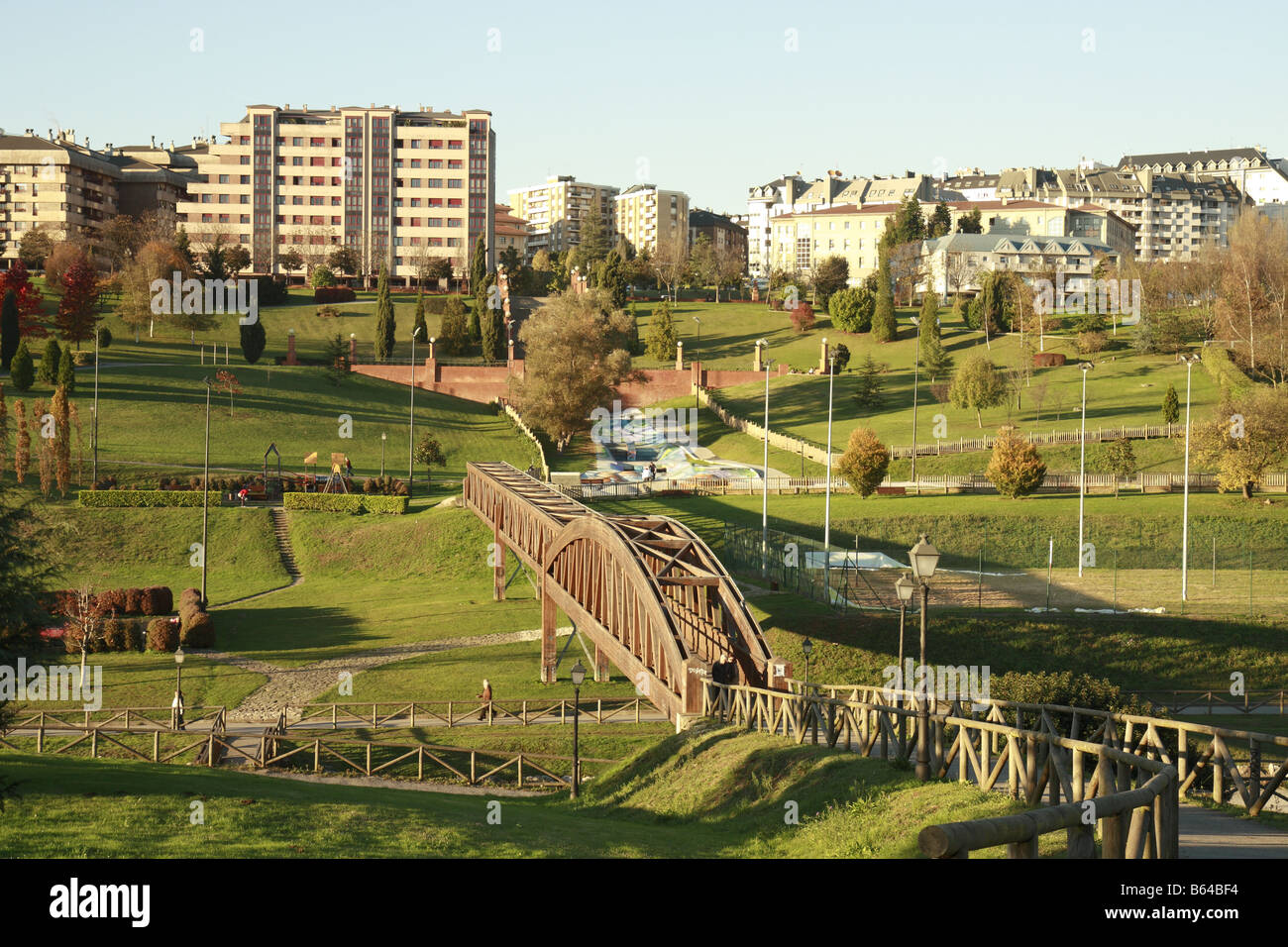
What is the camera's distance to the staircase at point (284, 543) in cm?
5420

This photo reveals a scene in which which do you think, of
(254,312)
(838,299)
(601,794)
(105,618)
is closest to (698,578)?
(601,794)

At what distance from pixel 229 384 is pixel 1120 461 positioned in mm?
50887

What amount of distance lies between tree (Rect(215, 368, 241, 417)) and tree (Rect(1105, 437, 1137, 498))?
49770 mm

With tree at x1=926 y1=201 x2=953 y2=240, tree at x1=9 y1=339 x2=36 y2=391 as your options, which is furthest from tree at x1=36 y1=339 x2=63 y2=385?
tree at x1=926 y1=201 x2=953 y2=240

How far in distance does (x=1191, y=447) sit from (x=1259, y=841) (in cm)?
5178

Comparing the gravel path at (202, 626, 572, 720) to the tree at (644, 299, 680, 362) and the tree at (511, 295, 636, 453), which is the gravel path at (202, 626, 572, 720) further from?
the tree at (644, 299, 680, 362)

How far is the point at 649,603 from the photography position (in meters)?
27.5

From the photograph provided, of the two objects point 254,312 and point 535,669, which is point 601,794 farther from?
point 254,312

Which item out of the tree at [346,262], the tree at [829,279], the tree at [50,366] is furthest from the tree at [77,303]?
the tree at [829,279]

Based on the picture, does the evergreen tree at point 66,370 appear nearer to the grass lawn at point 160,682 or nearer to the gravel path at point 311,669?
the grass lawn at point 160,682

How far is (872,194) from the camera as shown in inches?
7151

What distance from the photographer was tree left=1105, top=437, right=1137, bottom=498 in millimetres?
60062

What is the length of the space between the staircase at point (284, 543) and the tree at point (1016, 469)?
32.4 metres
